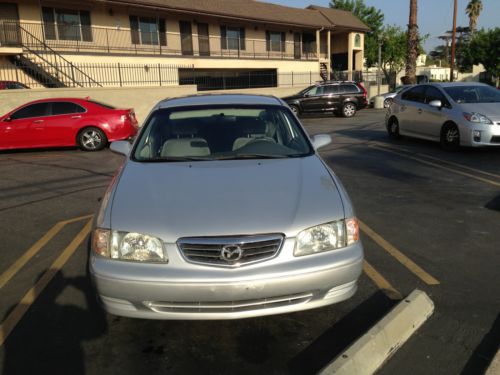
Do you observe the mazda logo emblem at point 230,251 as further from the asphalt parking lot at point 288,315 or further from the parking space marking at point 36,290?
the parking space marking at point 36,290

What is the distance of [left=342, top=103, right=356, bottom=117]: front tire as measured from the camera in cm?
2203

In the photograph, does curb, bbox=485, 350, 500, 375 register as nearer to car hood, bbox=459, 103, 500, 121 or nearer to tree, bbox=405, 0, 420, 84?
car hood, bbox=459, 103, 500, 121

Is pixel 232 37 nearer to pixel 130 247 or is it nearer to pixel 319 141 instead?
pixel 319 141

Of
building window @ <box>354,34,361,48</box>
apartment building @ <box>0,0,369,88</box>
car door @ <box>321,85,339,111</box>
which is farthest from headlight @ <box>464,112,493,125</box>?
building window @ <box>354,34,361,48</box>

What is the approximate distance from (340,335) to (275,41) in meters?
33.8

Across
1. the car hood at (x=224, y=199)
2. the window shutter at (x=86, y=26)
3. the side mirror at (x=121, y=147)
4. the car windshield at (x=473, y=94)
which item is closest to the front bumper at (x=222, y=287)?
the car hood at (x=224, y=199)

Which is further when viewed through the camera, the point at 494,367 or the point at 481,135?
the point at 481,135

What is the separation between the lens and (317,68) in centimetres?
3625

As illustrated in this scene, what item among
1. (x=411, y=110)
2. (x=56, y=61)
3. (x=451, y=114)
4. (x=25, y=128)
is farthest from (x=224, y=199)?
(x=56, y=61)

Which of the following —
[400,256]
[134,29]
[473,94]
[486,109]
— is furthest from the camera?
[134,29]

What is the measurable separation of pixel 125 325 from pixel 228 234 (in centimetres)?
124

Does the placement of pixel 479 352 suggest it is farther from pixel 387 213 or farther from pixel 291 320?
pixel 387 213

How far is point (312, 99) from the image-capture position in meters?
22.4

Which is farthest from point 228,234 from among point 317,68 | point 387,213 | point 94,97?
point 317,68
